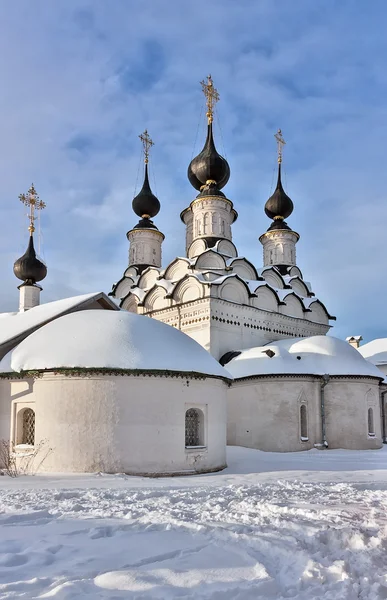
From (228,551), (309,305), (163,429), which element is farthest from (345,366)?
(228,551)

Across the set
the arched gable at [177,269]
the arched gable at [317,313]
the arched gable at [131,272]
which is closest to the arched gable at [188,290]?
the arched gable at [177,269]

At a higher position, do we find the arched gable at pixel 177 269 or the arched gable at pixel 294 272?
the arched gable at pixel 294 272

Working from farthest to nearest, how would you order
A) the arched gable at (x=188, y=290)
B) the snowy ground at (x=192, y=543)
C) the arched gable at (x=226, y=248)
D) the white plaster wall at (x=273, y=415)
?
the arched gable at (x=226, y=248) < the arched gable at (x=188, y=290) < the white plaster wall at (x=273, y=415) < the snowy ground at (x=192, y=543)

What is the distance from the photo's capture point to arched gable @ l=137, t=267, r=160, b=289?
75.4 feet

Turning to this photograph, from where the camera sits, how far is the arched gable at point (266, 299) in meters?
20.5

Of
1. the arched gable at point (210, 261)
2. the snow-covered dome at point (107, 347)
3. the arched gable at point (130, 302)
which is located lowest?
the snow-covered dome at point (107, 347)

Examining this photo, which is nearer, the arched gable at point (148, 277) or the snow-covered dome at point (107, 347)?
the snow-covered dome at point (107, 347)

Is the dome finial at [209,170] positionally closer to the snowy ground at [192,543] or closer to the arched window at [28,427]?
the arched window at [28,427]

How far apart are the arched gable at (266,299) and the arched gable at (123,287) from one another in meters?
6.54

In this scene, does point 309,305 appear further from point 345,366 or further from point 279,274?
point 345,366

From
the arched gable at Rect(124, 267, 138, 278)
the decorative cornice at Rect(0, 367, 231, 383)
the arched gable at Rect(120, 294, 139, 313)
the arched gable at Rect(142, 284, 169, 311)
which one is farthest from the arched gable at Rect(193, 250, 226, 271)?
the decorative cornice at Rect(0, 367, 231, 383)

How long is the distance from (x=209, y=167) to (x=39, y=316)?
42.4ft

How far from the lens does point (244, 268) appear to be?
2158 cm

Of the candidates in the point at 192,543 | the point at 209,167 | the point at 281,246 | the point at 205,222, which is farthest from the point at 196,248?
the point at 192,543
